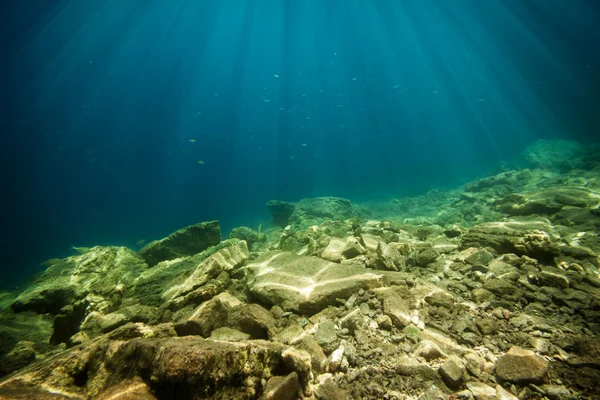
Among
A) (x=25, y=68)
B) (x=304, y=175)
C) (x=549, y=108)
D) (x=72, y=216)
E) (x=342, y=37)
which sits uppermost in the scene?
(x=342, y=37)

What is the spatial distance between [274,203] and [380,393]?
15.9m

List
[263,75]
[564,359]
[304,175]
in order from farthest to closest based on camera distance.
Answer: [304,175], [263,75], [564,359]

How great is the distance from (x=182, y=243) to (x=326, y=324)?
20.4 ft

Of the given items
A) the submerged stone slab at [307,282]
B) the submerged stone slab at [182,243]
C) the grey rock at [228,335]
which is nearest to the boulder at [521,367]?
the submerged stone slab at [307,282]

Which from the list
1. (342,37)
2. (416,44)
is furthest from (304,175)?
(416,44)

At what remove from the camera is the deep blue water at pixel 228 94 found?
35.9 meters

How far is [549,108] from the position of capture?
4338cm

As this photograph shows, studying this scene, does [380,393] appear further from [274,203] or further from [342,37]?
[342,37]

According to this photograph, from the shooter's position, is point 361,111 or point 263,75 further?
point 361,111

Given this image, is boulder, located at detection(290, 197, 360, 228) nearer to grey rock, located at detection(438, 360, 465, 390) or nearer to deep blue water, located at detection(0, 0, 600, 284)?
grey rock, located at detection(438, 360, 465, 390)

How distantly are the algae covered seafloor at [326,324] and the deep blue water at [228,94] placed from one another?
31.0 metres

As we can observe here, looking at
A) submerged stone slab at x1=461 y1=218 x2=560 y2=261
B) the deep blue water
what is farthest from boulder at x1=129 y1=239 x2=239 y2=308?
the deep blue water

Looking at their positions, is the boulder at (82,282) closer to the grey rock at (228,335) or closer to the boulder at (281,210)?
the grey rock at (228,335)

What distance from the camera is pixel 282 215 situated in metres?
17.4
